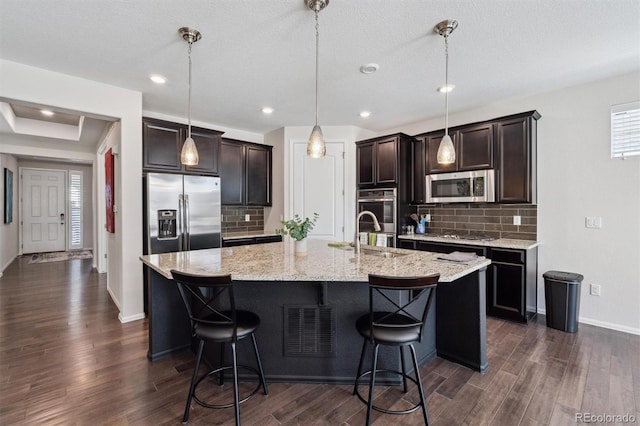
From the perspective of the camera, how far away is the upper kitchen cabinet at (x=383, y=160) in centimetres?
432

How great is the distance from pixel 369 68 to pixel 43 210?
9.04 metres

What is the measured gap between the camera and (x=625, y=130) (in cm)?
303

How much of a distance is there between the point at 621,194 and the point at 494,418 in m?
2.78

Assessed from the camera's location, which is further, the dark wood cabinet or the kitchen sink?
the dark wood cabinet

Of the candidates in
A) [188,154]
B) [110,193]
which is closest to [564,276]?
[188,154]

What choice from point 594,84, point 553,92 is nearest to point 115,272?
point 553,92

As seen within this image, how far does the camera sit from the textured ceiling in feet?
6.64

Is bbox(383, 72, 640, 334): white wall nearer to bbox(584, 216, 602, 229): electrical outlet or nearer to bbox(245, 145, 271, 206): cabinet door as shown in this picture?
bbox(584, 216, 602, 229): electrical outlet

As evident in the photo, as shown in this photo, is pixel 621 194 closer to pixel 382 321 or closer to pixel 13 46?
pixel 382 321

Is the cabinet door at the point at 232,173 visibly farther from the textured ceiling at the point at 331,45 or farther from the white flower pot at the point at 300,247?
the white flower pot at the point at 300,247

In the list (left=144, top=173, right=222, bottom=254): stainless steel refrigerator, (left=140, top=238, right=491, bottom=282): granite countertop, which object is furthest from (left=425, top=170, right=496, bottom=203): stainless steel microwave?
(left=144, top=173, right=222, bottom=254): stainless steel refrigerator

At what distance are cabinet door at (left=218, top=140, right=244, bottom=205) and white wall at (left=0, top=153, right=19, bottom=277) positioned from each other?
4611 mm

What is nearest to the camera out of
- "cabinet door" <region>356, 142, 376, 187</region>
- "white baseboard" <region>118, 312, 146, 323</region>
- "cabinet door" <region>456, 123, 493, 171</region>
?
"white baseboard" <region>118, 312, 146, 323</region>

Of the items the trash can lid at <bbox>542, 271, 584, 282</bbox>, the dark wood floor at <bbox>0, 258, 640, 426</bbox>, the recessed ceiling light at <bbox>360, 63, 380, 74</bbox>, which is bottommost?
the dark wood floor at <bbox>0, 258, 640, 426</bbox>
